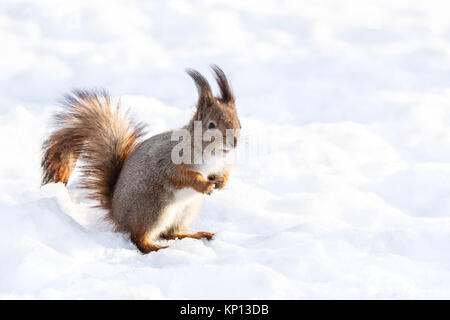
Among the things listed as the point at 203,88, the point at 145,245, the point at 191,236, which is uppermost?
the point at 203,88

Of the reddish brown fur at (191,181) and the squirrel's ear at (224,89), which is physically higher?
the squirrel's ear at (224,89)

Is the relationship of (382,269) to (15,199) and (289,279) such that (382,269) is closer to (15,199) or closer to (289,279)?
(289,279)

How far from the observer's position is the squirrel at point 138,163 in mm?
2873

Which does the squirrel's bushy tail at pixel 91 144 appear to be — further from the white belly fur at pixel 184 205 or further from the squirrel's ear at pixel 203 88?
the squirrel's ear at pixel 203 88

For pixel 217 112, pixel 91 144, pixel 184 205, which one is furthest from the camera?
pixel 91 144

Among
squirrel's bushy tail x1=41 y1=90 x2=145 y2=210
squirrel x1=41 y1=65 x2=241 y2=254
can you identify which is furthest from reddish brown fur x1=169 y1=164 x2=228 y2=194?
squirrel's bushy tail x1=41 y1=90 x2=145 y2=210

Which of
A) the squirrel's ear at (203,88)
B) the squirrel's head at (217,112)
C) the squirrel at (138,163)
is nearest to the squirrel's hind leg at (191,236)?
the squirrel at (138,163)

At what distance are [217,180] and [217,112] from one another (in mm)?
353

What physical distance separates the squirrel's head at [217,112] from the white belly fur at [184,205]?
0.13m

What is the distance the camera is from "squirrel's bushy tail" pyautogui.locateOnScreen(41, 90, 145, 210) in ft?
10.4

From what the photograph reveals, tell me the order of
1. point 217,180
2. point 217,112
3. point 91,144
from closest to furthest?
point 217,112, point 217,180, point 91,144

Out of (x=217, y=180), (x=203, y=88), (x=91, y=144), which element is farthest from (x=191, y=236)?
(x=203, y=88)

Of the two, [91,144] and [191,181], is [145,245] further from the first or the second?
[91,144]

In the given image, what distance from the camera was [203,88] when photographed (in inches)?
113
